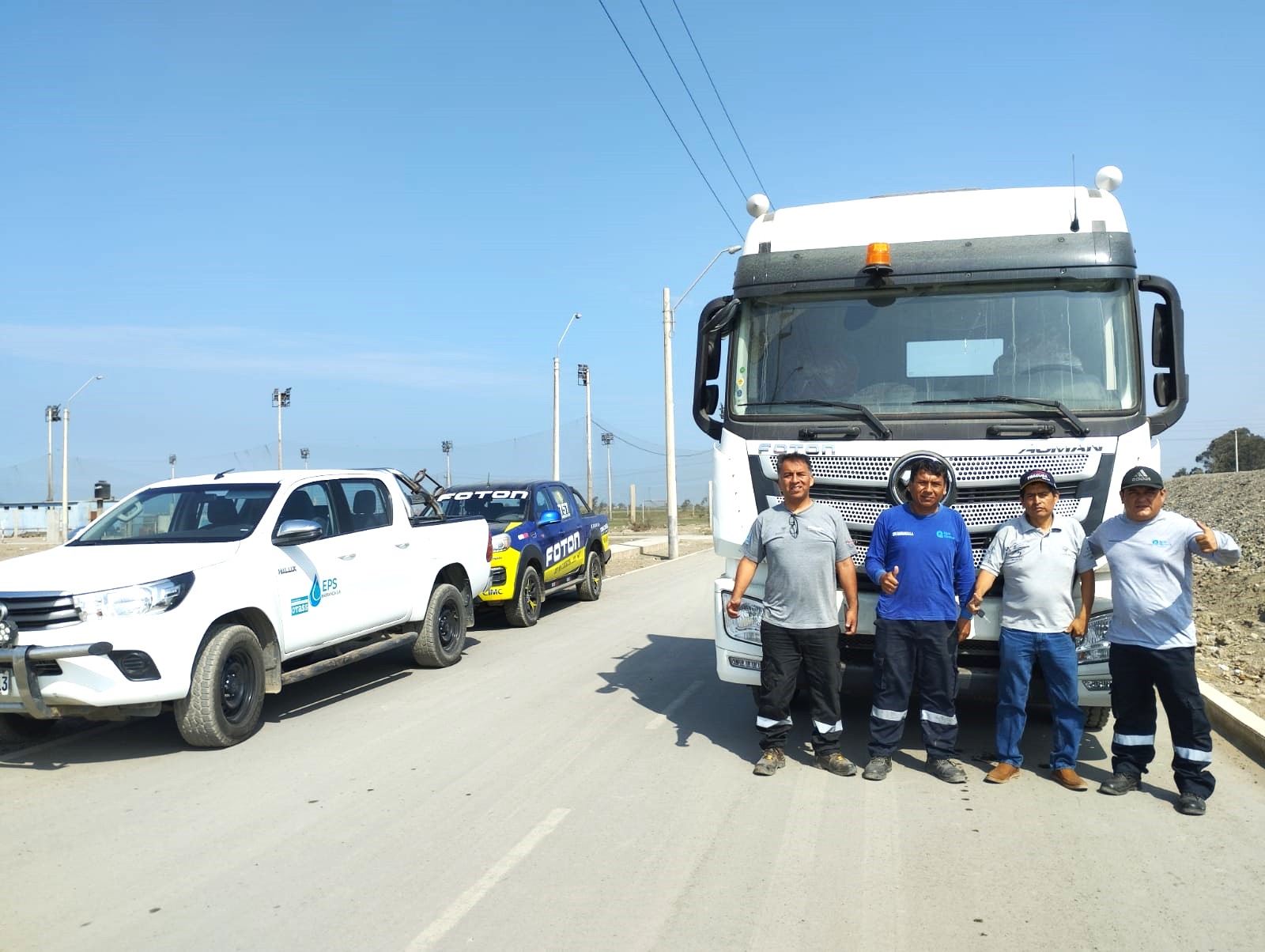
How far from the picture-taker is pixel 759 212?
777 centimetres

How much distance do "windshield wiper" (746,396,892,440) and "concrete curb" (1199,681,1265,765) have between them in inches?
108

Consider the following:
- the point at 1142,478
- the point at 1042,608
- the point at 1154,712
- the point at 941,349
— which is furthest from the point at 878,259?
the point at 1154,712

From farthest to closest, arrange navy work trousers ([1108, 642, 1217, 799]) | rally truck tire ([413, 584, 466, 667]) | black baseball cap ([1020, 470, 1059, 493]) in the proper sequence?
rally truck tire ([413, 584, 466, 667]), black baseball cap ([1020, 470, 1059, 493]), navy work trousers ([1108, 642, 1217, 799])

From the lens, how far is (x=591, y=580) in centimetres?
1628

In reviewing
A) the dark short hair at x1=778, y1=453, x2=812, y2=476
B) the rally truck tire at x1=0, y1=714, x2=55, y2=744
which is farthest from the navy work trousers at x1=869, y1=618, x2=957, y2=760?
the rally truck tire at x1=0, y1=714, x2=55, y2=744

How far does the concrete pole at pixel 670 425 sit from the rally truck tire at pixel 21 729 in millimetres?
20343

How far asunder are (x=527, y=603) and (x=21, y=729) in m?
6.45

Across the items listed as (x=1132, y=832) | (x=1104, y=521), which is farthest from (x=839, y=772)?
(x=1104, y=521)

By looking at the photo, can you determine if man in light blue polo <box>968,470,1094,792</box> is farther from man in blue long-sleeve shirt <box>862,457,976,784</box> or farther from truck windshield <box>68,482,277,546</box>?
truck windshield <box>68,482,277,546</box>

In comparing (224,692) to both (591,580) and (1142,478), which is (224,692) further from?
(591,580)

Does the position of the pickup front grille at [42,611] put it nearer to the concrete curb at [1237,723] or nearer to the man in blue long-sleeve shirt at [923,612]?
the man in blue long-sleeve shirt at [923,612]

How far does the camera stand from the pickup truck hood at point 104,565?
672cm

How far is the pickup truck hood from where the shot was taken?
6723 mm

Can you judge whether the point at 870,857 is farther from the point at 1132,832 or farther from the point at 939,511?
the point at 939,511
